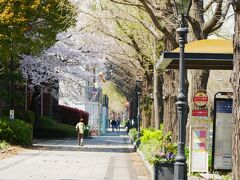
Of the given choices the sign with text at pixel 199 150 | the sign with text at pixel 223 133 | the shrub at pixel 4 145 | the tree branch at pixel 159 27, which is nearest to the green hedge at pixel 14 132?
the shrub at pixel 4 145

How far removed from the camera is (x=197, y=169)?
16156 millimetres

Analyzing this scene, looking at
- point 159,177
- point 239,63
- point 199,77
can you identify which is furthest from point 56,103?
point 239,63

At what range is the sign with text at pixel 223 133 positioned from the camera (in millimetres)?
16219

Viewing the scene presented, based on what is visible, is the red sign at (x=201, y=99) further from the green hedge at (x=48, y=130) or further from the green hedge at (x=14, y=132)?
the green hedge at (x=48, y=130)

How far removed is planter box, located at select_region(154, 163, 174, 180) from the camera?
47.3ft

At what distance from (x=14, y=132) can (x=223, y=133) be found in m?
19.0

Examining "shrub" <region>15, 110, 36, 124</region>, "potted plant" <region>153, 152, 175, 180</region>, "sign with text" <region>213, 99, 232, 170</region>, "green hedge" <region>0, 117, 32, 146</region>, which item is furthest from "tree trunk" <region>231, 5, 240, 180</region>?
"shrub" <region>15, 110, 36, 124</region>

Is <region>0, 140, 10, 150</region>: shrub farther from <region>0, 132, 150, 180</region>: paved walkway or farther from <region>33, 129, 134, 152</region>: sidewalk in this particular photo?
<region>0, 132, 150, 180</region>: paved walkway

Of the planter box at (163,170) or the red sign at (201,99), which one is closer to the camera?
the planter box at (163,170)

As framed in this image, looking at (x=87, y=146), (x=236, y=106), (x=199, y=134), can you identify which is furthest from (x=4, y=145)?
(x=236, y=106)

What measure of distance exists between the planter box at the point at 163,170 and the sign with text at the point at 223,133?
220 cm

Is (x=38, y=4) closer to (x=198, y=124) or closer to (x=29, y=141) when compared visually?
(x=29, y=141)

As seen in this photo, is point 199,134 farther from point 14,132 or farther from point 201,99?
point 14,132

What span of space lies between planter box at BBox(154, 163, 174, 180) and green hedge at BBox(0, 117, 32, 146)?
19.3 metres
